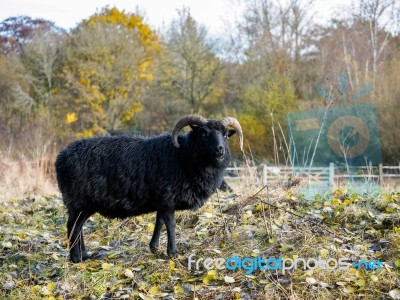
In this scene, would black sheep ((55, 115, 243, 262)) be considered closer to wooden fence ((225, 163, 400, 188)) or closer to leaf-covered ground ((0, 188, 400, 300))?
leaf-covered ground ((0, 188, 400, 300))

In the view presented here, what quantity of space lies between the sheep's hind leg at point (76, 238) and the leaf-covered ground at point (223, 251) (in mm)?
151

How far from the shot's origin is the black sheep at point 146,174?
714cm

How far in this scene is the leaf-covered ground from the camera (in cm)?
599

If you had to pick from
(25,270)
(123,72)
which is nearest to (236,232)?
(25,270)

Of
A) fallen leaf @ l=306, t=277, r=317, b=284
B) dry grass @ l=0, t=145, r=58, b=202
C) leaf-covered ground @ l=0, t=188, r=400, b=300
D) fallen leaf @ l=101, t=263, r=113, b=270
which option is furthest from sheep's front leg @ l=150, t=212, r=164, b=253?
dry grass @ l=0, t=145, r=58, b=202

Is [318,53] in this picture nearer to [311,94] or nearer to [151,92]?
[311,94]

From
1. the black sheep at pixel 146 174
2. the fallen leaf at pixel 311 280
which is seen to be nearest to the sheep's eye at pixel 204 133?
the black sheep at pixel 146 174

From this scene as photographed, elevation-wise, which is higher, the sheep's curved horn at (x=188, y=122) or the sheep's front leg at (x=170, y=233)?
the sheep's curved horn at (x=188, y=122)

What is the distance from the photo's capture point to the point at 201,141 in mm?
7145

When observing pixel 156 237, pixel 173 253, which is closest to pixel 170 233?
pixel 173 253

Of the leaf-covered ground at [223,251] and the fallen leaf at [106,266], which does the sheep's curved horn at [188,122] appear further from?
the fallen leaf at [106,266]

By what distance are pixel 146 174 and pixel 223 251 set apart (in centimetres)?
148

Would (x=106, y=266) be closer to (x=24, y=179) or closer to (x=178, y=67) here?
(x=24, y=179)

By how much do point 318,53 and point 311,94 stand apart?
4.90 m
